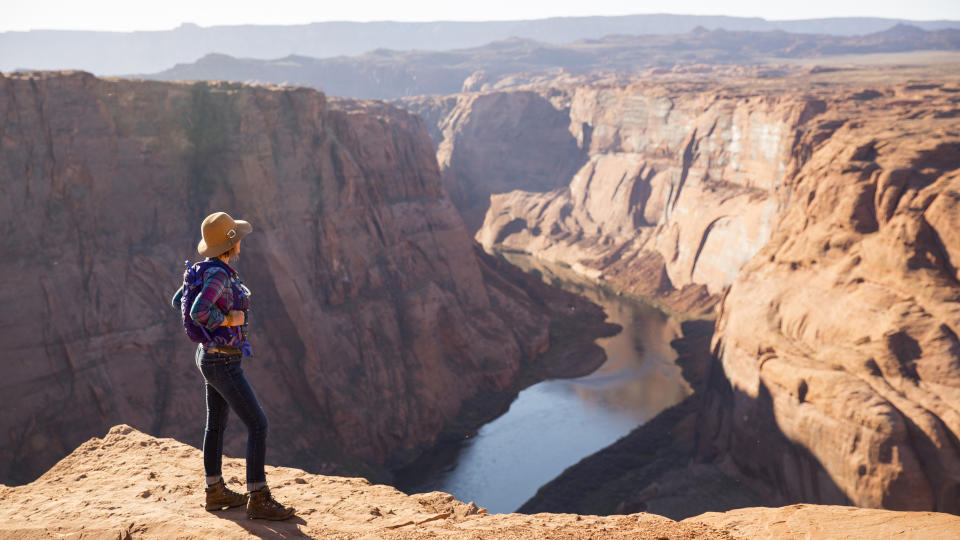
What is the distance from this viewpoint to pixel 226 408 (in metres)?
8.05

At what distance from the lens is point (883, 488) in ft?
73.2

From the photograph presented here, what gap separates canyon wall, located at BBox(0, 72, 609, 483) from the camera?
1053 inches

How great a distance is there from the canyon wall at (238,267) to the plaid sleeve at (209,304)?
72.2ft

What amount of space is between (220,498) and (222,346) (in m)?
1.87

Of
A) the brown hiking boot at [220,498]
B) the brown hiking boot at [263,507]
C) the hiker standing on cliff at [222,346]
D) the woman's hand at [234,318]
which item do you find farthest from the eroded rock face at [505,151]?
the woman's hand at [234,318]

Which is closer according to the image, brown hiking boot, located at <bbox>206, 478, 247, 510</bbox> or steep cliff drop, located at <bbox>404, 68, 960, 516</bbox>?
brown hiking boot, located at <bbox>206, 478, 247, 510</bbox>

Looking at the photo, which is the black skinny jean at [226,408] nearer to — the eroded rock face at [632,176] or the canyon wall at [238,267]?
the canyon wall at [238,267]

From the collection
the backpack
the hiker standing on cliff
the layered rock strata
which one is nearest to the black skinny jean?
the hiker standing on cliff

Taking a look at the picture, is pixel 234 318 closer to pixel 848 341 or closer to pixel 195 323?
pixel 195 323

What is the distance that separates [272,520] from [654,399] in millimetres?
34464

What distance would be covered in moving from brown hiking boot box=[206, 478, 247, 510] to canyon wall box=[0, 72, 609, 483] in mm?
20715

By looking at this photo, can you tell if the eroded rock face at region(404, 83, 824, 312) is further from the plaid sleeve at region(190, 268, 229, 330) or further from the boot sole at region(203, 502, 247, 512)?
the plaid sleeve at region(190, 268, 229, 330)

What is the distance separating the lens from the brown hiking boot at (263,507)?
25.6ft

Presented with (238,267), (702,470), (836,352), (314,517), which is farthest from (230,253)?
(238,267)
